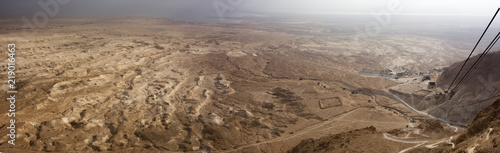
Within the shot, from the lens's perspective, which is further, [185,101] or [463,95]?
[185,101]

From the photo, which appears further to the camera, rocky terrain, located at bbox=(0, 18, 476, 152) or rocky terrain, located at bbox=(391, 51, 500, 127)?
rocky terrain, located at bbox=(391, 51, 500, 127)

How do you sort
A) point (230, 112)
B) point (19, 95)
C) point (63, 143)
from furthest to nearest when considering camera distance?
point (230, 112)
point (19, 95)
point (63, 143)

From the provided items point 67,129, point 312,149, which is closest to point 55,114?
point 67,129

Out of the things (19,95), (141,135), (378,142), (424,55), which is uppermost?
(424,55)

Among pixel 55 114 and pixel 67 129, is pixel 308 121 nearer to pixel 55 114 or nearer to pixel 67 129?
pixel 67 129

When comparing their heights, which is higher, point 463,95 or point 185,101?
point 463,95

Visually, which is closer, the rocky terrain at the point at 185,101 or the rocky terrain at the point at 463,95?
the rocky terrain at the point at 185,101

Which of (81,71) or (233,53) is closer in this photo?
(81,71)

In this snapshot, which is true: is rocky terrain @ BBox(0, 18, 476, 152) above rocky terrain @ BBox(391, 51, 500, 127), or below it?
below
